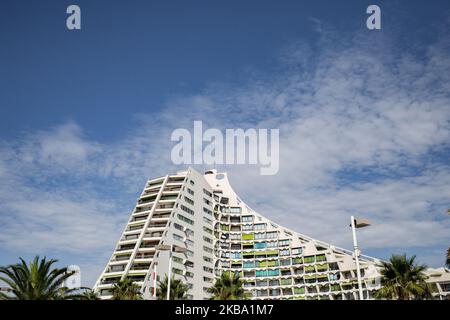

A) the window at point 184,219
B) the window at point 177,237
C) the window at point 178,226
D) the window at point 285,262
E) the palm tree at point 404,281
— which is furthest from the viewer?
the window at point 285,262

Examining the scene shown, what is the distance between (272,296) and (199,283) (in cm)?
2832

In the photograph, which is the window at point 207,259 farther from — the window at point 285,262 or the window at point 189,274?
the window at point 285,262

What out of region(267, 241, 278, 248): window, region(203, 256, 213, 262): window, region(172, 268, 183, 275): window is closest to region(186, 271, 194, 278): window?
region(172, 268, 183, 275): window

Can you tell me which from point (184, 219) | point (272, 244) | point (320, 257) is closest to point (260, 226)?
point (272, 244)

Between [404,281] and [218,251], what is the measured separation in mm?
78408

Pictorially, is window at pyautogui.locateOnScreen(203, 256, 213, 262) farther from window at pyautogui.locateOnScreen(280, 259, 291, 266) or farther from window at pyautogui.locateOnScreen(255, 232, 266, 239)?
window at pyautogui.locateOnScreen(280, 259, 291, 266)

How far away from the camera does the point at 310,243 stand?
4771 inches

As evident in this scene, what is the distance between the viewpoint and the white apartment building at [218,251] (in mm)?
94062

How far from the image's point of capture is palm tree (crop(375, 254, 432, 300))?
1918 inches

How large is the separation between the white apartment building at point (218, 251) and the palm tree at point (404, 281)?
48064 millimetres

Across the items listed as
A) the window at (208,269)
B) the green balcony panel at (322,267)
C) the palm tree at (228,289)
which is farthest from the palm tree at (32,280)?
the green balcony panel at (322,267)
